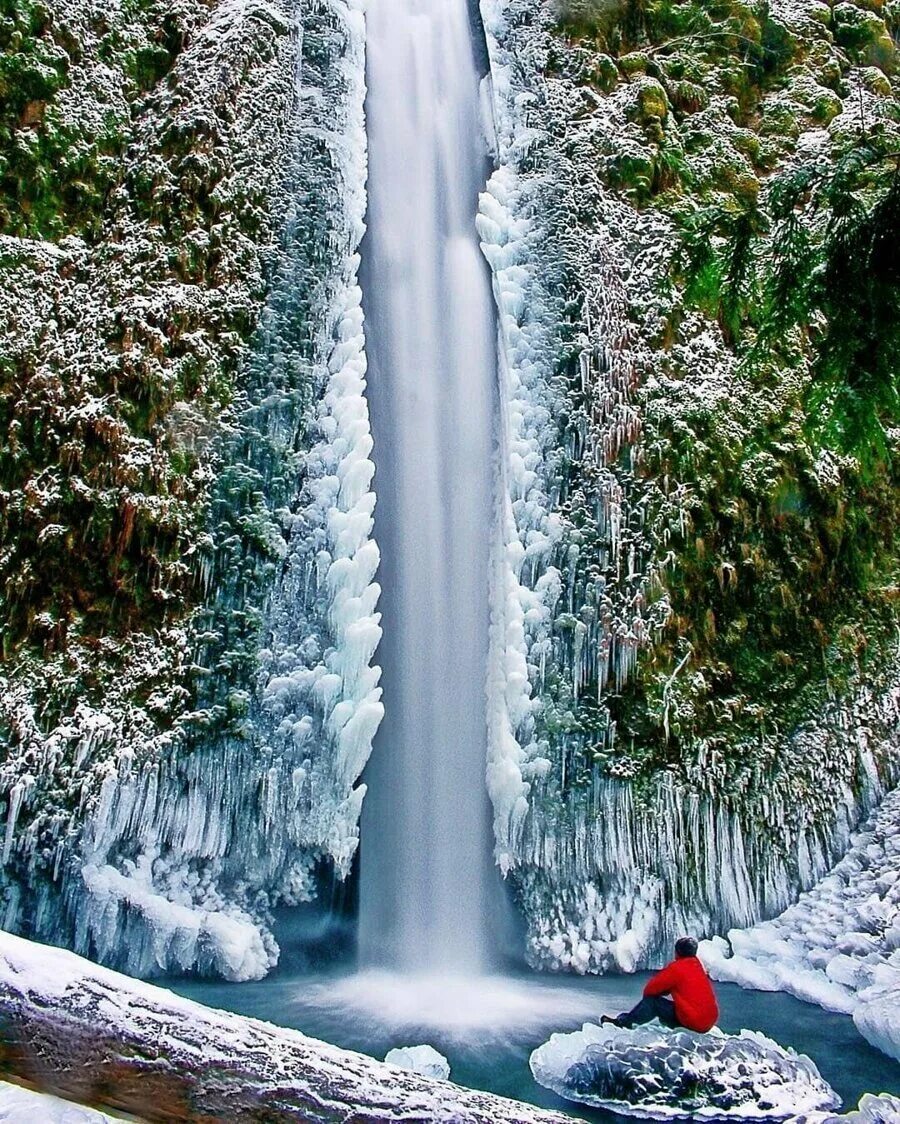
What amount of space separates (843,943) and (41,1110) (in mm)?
5092

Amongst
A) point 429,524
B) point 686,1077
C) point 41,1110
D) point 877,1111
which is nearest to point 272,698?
point 429,524

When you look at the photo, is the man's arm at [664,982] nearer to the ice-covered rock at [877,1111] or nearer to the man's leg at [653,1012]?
the man's leg at [653,1012]

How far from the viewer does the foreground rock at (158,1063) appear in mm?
3164

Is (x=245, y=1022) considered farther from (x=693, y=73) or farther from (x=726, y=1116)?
(x=693, y=73)

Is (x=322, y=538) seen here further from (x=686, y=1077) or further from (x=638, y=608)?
(x=686, y=1077)

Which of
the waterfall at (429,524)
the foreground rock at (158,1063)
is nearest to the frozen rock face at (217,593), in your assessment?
the waterfall at (429,524)

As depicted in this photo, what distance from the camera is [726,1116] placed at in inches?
189

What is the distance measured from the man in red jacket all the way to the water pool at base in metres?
0.63

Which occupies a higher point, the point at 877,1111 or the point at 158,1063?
the point at 158,1063

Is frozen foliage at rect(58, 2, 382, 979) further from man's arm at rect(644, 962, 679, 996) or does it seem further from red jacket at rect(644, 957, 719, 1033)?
red jacket at rect(644, 957, 719, 1033)

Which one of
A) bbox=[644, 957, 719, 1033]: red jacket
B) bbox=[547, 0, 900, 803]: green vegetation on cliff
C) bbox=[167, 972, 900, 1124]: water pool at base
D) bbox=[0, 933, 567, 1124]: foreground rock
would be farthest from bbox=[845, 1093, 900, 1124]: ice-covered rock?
bbox=[547, 0, 900, 803]: green vegetation on cliff

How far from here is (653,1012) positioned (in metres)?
5.21

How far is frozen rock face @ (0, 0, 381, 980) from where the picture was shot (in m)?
6.50

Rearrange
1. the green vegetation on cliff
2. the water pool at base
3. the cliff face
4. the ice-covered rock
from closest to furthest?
the ice-covered rock < the water pool at base < the cliff face < the green vegetation on cliff
